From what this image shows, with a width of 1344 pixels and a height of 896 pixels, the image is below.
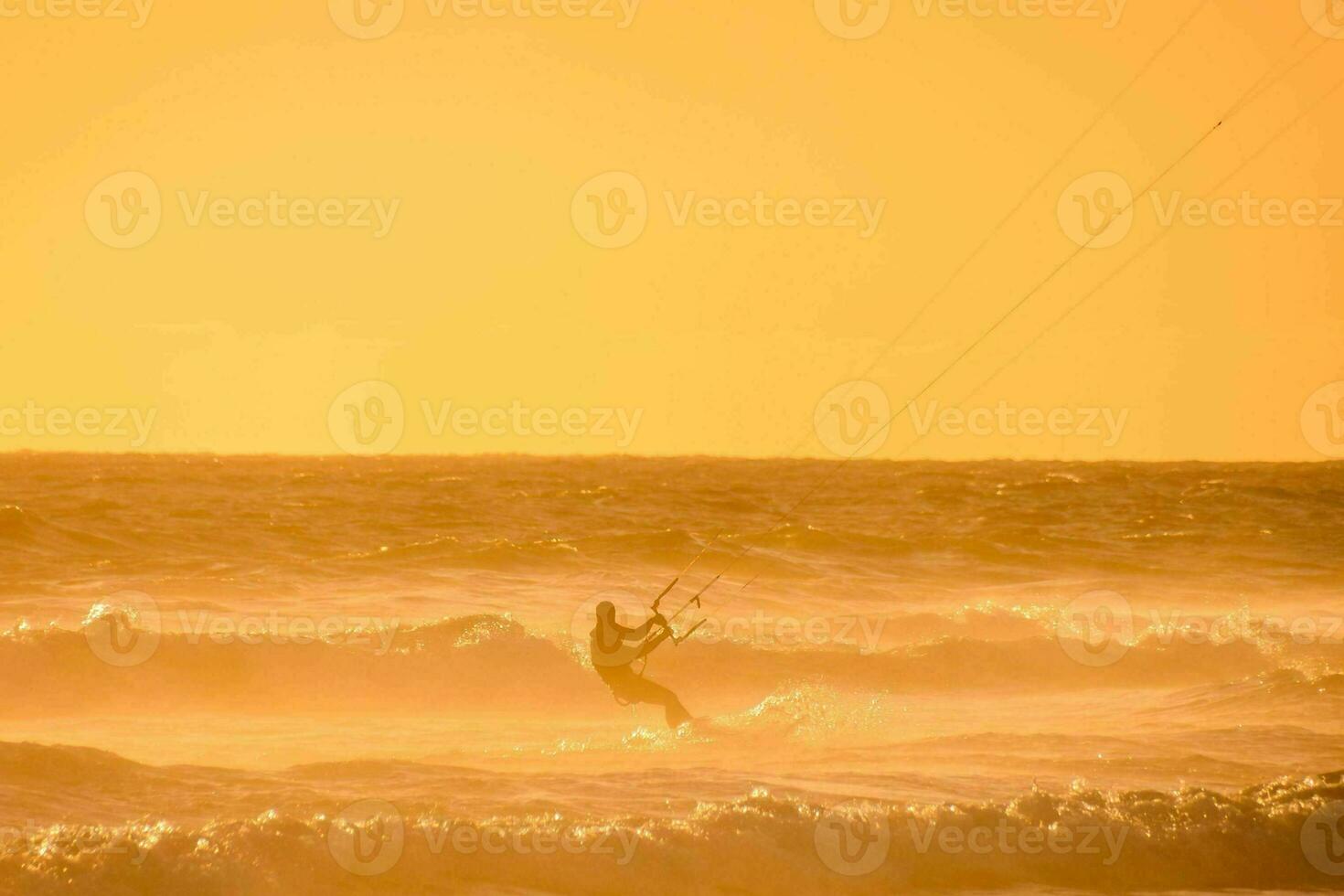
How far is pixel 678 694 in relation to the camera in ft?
61.7

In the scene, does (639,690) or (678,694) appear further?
(678,694)

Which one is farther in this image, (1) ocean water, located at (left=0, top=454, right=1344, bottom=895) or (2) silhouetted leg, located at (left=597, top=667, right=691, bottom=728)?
(2) silhouetted leg, located at (left=597, top=667, right=691, bottom=728)

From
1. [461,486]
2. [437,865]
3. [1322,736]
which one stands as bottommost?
[437,865]

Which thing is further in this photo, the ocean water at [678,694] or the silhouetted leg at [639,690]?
the silhouetted leg at [639,690]

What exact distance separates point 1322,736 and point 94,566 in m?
17.7

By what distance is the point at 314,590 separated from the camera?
22.3 metres

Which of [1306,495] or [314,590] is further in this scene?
[1306,495]

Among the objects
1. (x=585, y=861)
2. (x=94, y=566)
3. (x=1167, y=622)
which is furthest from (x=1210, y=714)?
(x=94, y=566)

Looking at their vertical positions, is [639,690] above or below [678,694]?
below

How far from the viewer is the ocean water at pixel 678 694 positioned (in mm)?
9867

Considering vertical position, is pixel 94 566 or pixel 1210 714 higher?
pixel 94 566

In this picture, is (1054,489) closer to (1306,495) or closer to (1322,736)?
(1306,495)

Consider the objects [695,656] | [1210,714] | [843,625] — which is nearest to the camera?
[1210,714]

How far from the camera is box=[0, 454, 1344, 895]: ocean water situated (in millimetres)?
9867
